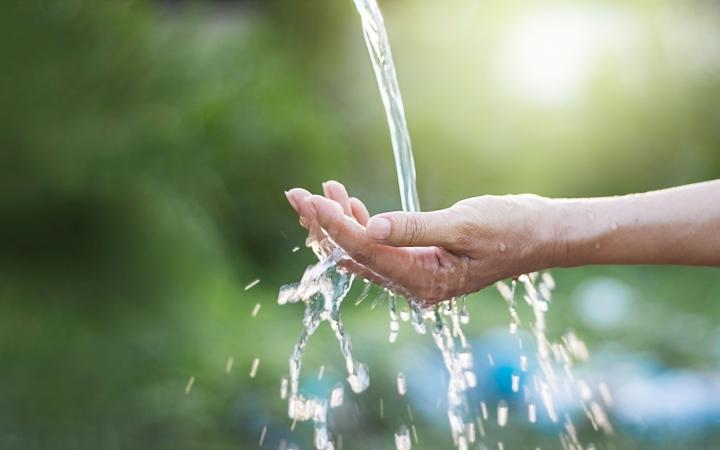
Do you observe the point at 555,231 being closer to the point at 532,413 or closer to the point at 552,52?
the point at 532,413

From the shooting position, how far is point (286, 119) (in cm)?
577

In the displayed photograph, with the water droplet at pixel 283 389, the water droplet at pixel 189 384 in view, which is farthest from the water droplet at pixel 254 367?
the water droplet at pixel 189 384

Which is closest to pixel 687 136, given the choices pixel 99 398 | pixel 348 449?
pixel 348 449

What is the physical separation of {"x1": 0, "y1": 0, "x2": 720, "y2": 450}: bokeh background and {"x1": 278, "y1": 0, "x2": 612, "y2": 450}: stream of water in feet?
0.32

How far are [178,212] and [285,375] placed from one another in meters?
1.41

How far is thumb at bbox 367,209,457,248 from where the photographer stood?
1520mm

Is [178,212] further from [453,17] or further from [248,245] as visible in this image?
[453,17]

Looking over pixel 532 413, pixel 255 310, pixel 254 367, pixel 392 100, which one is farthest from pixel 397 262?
pixel 255 310

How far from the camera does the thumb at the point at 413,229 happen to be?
1.52 m

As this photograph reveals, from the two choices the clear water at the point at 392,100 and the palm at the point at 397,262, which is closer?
the palm at the point at 397,262

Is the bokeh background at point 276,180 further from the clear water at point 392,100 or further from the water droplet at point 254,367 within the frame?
the clear water at point 392,100

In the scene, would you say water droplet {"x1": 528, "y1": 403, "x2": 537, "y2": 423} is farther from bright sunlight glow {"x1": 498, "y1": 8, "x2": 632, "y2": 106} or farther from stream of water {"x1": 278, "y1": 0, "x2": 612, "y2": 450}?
bright sunlight glow {"x1": 498, "y1": 8, "x2": 632, "y2": 106}

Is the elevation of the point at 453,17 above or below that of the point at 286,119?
above

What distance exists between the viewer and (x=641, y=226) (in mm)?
1771
